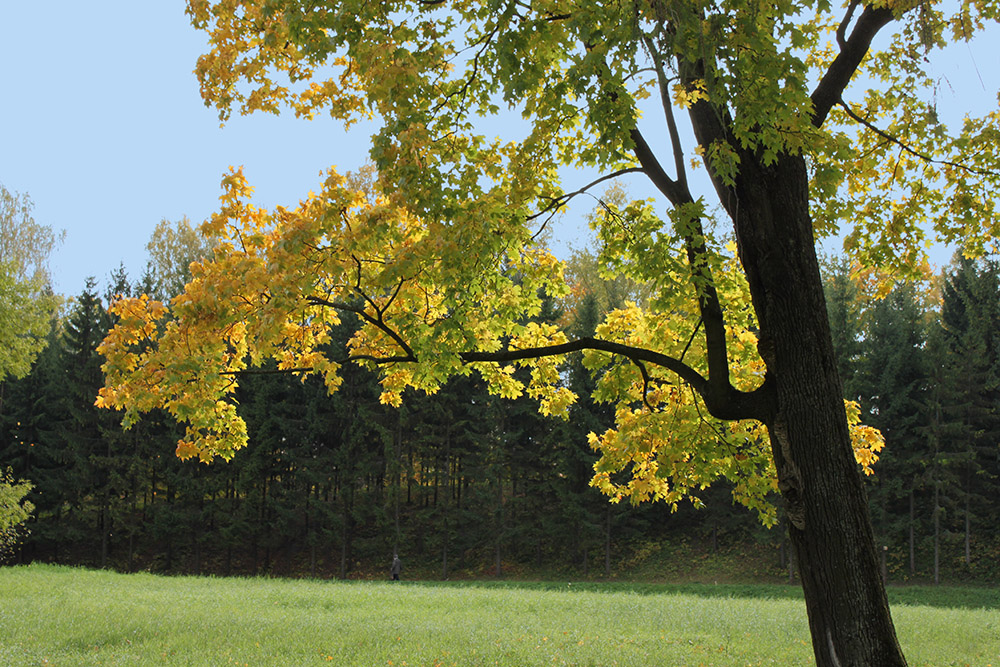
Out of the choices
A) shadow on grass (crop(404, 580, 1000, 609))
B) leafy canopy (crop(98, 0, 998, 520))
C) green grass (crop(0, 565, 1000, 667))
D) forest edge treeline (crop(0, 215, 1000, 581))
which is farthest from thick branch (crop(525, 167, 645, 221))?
forest edge treeline (crop(0, 215, 1000, 581))

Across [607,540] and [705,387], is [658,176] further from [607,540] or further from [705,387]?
[607,540]

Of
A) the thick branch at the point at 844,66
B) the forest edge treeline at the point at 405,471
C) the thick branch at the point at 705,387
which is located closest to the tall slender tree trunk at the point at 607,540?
the forest edge treeline at the point at 405,471

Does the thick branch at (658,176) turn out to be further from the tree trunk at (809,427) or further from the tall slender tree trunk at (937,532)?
the tall slender tree trunk at (937,532)

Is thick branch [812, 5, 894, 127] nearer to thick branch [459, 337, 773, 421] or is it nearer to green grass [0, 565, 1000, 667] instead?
thick branch [459, 337, 773, 421]

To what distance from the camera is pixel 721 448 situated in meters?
7.21

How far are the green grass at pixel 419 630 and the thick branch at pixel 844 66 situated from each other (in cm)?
624

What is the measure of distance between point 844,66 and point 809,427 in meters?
3.19

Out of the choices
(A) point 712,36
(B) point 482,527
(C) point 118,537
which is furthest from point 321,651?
(C) point 118,537

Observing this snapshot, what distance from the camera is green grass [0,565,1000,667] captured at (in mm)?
9016

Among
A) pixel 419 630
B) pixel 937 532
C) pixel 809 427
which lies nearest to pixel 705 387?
pixel 809 427

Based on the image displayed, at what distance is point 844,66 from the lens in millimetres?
6238

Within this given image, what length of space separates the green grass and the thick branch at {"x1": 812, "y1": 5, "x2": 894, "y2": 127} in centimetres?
624

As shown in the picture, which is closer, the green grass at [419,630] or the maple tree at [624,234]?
the maple tree at [624,234]

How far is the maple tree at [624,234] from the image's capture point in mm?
4676
